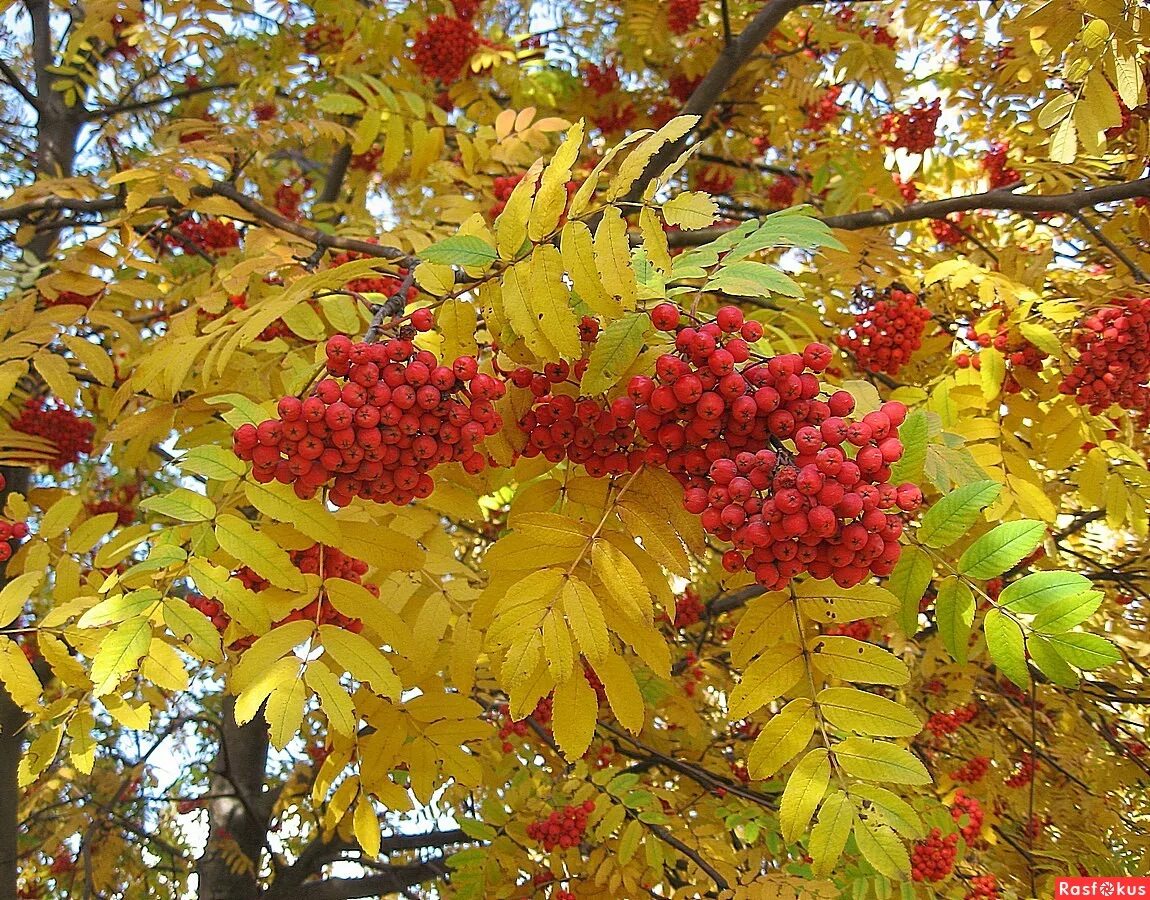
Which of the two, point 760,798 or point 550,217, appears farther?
point 760,798

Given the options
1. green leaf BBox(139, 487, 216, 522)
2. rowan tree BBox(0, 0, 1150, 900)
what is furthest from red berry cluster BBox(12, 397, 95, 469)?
green leaf BBox(139, 487, 216, 522)

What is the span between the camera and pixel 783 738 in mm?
1516

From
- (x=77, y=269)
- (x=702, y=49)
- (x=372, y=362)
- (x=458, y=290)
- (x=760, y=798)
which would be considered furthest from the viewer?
(x=702, y=49)

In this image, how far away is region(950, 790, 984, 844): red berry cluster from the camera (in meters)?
3.68

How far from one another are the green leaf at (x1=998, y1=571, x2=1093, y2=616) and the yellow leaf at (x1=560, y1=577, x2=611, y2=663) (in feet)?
2.46

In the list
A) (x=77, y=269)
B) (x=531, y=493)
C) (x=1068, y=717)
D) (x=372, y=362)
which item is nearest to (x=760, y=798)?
(x=1068, y=717)

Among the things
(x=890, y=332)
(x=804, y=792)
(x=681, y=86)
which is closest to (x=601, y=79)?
(x=681, y=86)

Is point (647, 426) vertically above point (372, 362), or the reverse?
point (372, 362)

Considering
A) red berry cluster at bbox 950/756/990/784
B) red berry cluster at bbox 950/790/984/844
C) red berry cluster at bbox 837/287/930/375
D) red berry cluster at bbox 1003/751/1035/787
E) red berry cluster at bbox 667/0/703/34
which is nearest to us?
red berry cluster at bbox 837/287/930/375

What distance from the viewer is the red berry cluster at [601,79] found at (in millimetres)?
5125

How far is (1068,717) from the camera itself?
423cm

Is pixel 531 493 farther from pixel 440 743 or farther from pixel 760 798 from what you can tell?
pixel 760 798

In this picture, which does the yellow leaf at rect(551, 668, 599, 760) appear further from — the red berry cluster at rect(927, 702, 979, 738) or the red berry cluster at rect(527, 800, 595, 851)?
the red berry cluster at rect(927, 702, 979, 738)

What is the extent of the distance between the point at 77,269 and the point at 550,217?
212cm
